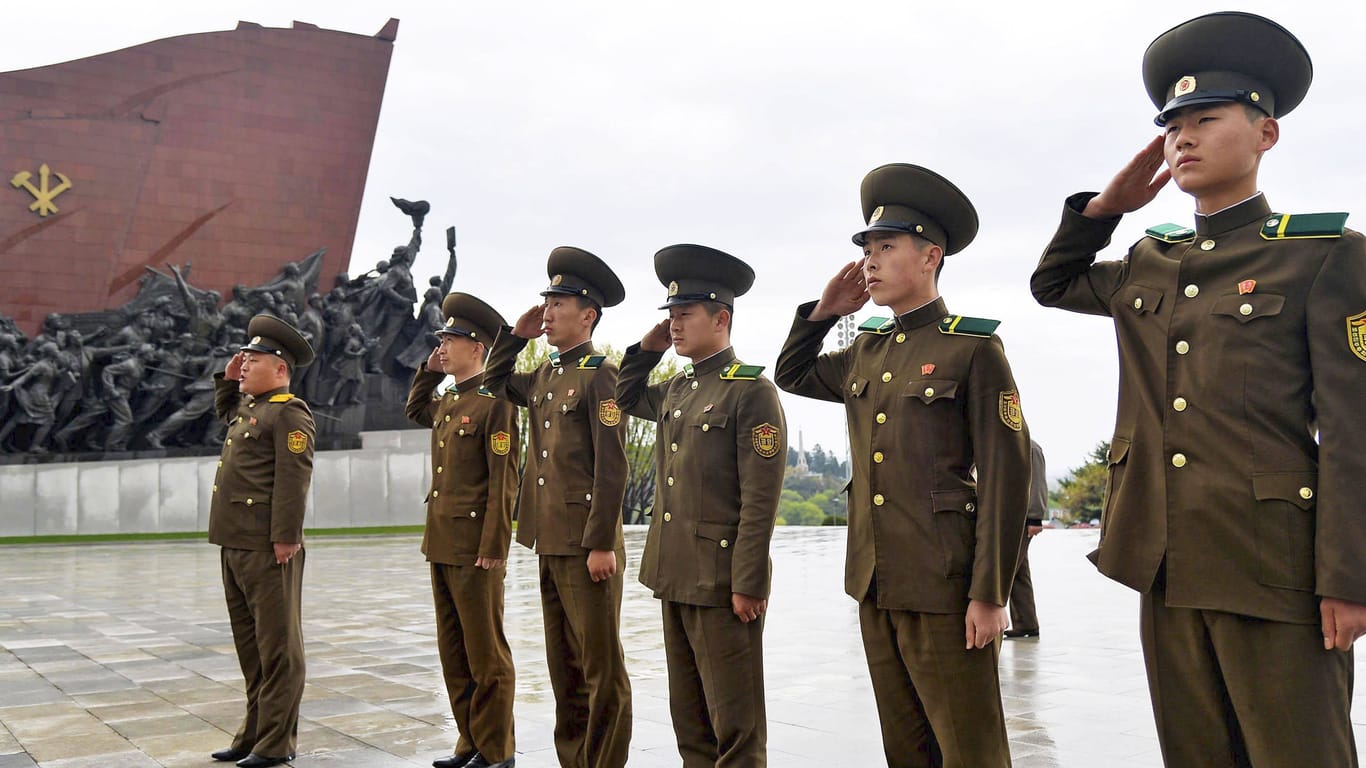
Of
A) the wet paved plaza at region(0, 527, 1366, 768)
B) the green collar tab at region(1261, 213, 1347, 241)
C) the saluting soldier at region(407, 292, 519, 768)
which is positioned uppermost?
the green collar tab at region(1261, 213, 1347, 241)

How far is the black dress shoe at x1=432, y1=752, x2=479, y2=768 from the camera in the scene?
12.8 ft

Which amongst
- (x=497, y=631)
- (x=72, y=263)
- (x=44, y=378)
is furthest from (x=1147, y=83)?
(x=72, y=263)

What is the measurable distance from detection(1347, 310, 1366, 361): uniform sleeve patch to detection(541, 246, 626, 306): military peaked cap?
2635 millimetres

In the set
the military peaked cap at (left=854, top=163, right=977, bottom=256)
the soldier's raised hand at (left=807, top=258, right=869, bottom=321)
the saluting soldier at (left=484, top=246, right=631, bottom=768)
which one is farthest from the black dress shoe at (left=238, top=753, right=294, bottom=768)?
the military peaked cap at (left=854, top=163, right=977, bottom=256)

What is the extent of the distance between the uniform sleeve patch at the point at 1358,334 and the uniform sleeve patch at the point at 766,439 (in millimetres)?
1595

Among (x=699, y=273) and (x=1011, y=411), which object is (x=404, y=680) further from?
(x=1011, y=411)

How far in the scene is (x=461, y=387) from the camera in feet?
14.5

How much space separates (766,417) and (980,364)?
796 millimetres

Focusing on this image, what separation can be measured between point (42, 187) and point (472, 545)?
20386mm

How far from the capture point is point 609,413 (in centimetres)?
377

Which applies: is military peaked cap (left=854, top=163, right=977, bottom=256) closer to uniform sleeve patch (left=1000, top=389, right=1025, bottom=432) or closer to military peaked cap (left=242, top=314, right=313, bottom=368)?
uniform sleeve patch (left=1000, top=389, right=1025, bottom=432)

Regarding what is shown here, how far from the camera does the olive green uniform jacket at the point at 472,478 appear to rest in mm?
4105

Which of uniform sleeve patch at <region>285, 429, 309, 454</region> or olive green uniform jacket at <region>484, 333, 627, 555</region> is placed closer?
olive green uniform jacket at <region>484, 333, 627, 555</region>

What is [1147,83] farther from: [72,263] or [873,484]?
[72,263]
